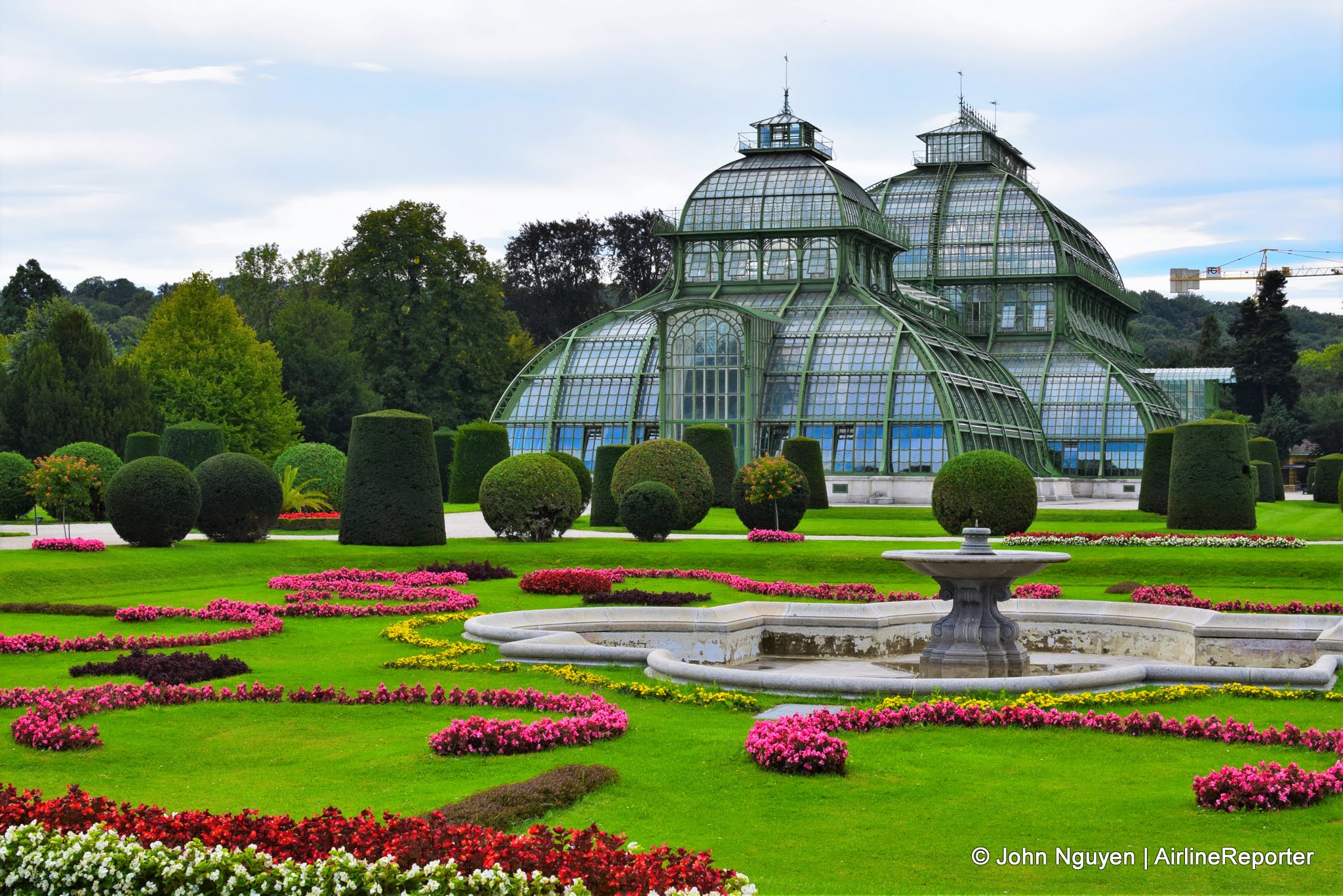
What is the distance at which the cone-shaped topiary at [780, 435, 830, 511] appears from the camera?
47.6 meters

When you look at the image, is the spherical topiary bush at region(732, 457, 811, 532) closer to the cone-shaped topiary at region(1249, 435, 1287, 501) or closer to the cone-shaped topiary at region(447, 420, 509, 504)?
the cone-shaped topiary at region(447, 420, 509, 504)

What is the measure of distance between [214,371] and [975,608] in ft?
170

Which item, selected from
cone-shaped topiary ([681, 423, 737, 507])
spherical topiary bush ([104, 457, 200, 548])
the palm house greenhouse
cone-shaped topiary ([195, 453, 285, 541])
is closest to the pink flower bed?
spherical topiary bush ([104, 457, 200, 548])

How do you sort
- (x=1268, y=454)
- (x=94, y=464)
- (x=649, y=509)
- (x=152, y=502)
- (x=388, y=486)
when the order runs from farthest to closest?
(x=1268, y=454) → (x=94, y=464) → (x=649, y=509) → (x=388, y=486) → (x=152, y=502)

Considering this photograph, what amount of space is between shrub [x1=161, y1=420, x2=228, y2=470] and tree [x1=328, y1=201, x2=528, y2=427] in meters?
23.4

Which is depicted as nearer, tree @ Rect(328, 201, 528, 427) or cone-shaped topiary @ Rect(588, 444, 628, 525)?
cone-shaped topiary @ Rect(588, 444, 628, 525)

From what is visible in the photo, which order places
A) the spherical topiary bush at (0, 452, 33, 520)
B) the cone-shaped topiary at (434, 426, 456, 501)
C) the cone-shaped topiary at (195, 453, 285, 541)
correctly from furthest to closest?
1. the cone-shaped topiary at (434, 426, 456, 501)
2. the spherical topiary bush at (0, 452, 33, 520)
3. the cone-shaped topiary at (195, 453, 285, 541)

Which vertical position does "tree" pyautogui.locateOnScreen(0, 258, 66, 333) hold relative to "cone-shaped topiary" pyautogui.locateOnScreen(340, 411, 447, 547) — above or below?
above

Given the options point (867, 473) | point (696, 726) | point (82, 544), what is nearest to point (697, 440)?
point (867, 473)

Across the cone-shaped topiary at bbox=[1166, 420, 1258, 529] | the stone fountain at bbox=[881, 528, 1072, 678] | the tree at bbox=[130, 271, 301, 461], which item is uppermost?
the tree at bbox=[130, 271, 301, 461]

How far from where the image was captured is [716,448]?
46625mm

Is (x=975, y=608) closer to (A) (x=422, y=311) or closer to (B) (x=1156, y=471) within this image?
(B) (x=1156, y=471)

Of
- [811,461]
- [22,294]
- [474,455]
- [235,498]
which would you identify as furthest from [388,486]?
[22,294]

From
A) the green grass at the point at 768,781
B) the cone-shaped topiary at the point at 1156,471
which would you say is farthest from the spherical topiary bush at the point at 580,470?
the green grass at the point at 768,781
